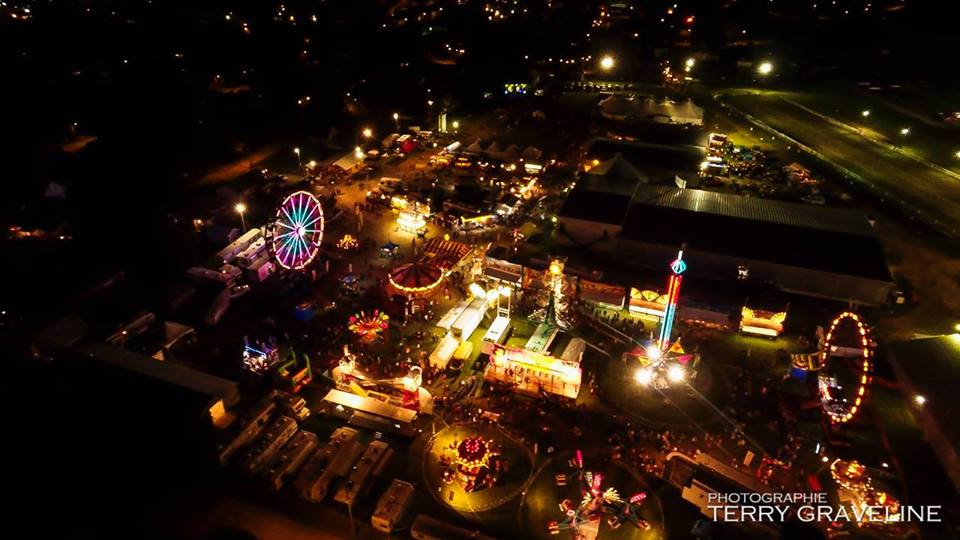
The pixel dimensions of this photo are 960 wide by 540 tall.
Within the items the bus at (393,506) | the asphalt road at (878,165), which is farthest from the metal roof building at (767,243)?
the bus at (393,506)

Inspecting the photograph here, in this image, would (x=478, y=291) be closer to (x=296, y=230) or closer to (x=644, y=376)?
(x=644, y=376)

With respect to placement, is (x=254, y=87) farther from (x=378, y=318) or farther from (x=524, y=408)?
(x=524, y=408)

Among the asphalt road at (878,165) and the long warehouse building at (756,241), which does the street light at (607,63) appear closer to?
the asphalt road at (878,165)

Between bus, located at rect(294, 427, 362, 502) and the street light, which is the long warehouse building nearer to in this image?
bus, located at rect(294, 427, 362, 502)

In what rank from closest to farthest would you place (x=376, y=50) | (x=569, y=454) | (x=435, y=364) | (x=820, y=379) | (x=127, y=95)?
(x=569, y=454) → (x=820, y=379) → (x=435, y=364) → (x=127, y=95) → (x=376, y=50)

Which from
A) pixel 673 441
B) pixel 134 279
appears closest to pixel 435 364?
pixel 673 441

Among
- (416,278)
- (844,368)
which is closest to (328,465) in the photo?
(416,278)
